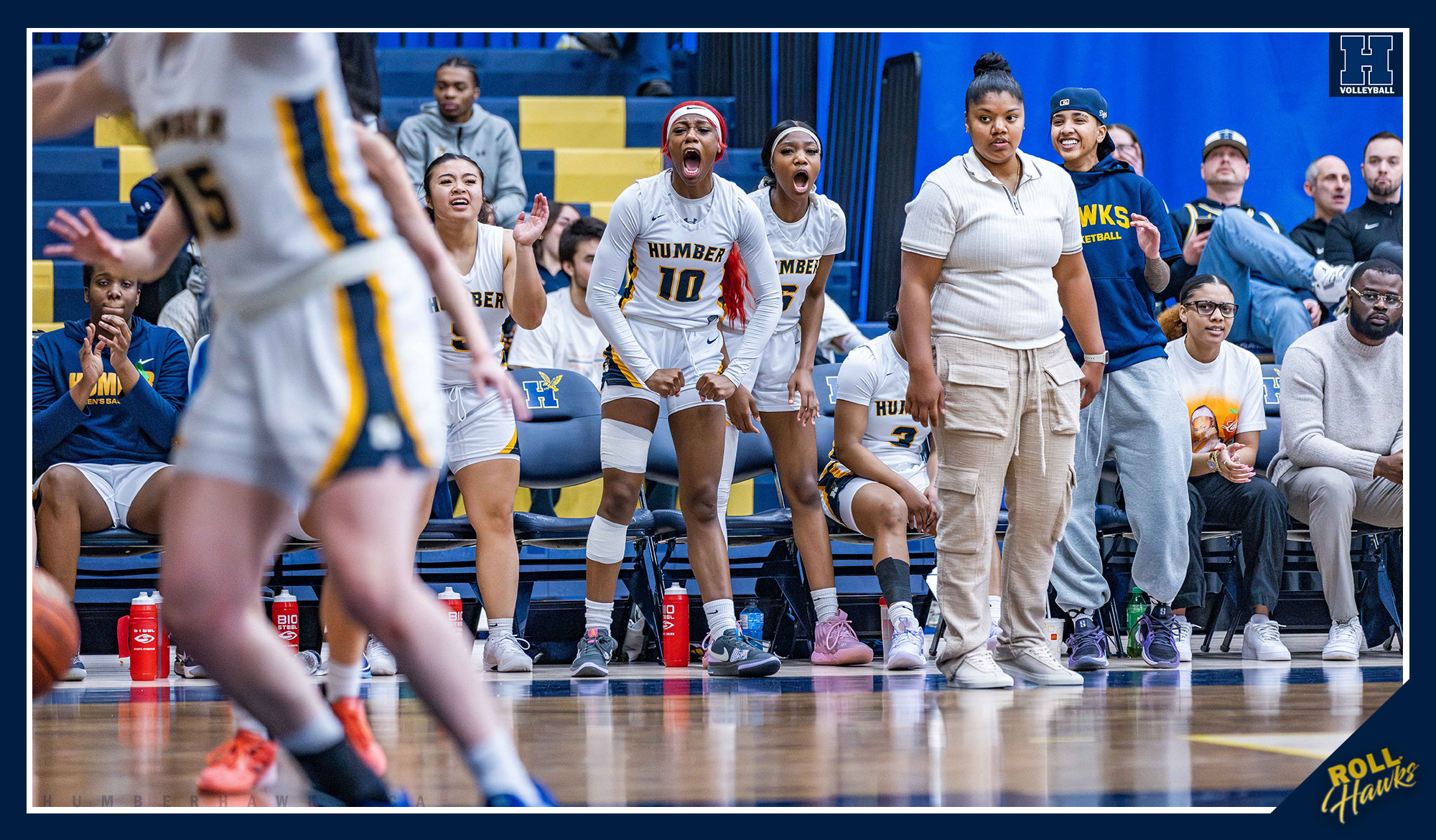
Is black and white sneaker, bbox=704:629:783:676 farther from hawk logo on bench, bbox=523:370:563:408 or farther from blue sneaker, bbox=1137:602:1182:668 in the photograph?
hawk logo on bench, bbox=523:370:563:408

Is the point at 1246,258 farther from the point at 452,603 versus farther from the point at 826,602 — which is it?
the point at 452,603

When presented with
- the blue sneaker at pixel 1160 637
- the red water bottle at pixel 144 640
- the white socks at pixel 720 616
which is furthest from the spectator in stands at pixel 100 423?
the blue sneaker at pixel 1160 637

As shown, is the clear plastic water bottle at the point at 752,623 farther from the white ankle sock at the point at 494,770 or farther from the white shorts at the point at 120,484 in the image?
the white ankle sock at the point at 494,770

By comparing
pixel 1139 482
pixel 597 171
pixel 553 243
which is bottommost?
pixel 1139 482

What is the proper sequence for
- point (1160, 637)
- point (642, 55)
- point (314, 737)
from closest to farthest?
point (314, 737)
point (1160, 637)
point (642, 55)

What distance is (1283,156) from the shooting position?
668 centimetres

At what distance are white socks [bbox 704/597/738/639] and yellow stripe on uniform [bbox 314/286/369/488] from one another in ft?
9.37

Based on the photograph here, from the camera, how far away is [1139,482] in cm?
471

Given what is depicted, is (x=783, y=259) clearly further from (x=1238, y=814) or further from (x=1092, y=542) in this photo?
(x=1238, y=814)

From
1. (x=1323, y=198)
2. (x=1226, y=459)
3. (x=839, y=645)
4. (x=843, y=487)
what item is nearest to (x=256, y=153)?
(x=839, y=645)

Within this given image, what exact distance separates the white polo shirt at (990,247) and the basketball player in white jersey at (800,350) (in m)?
0.91

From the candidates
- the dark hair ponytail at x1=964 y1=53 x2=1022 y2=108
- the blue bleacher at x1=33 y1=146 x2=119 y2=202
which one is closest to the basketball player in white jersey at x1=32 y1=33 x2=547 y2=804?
the dark hair ponytail at x1=964 y1=53 x2=1022 y2=108

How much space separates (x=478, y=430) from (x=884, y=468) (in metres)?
1.43

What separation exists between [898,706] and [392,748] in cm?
129
